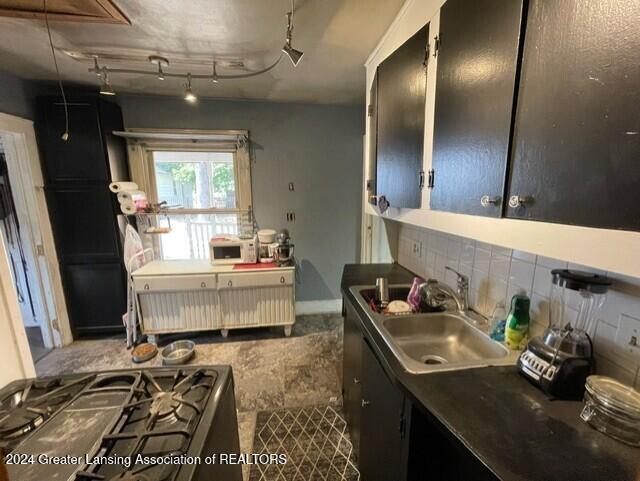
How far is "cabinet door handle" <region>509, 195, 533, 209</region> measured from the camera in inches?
27.9

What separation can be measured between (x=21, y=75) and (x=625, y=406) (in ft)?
13.3

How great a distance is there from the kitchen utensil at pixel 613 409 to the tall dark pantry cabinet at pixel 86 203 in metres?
3.39

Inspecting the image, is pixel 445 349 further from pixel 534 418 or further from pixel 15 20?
pixel 15 20

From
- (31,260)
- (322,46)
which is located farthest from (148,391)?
(31,260)

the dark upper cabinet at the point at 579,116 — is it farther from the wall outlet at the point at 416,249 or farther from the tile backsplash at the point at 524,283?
the wall outlet at the point at 416,249

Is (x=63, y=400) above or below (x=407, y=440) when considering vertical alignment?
above

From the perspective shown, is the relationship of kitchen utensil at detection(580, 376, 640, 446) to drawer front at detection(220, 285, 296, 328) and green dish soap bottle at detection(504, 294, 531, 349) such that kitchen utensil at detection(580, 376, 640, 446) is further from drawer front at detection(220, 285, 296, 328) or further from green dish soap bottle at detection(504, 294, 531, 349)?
drawer front at detection(220, 285, 296, 328)

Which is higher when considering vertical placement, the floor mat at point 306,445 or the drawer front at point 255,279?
the drawer front at point 255,279

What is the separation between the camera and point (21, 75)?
7.41 ft

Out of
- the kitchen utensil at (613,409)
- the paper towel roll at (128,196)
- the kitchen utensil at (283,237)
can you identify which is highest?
the paper towel roll at (128,196)

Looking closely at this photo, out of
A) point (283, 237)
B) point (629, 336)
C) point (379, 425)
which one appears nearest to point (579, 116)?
point (629, 336)

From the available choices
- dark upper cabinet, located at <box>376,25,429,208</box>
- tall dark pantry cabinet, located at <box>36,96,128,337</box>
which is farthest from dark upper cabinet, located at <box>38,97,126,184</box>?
dark upper cabinet, located at <box>376,25,429,208</box>

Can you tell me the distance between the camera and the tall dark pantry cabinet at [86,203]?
246 cm

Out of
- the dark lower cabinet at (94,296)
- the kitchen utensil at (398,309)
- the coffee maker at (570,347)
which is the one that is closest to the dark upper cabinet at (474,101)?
the coffee maker at (570,347)
